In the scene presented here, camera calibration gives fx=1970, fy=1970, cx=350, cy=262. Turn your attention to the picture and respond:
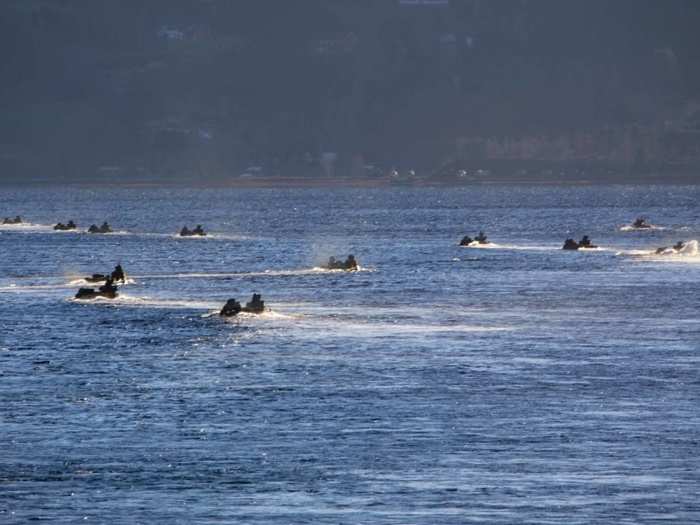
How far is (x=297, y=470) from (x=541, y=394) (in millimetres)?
15867

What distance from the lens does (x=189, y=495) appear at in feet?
159

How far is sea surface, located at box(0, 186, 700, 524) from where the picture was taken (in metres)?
47.8

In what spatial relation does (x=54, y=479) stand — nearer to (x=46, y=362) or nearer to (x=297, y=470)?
(x=297, y=470)

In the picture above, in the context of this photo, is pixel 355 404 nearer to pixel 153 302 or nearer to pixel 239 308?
pixel 239 308

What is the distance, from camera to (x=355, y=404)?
6356cm

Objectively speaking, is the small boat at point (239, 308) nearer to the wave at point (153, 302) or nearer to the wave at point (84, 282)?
the wave at point (153, 302)

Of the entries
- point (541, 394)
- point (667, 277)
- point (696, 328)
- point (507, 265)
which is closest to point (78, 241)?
point (507, 265)

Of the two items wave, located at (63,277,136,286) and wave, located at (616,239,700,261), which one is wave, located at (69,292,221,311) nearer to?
wave, located at (63,277,136,286)

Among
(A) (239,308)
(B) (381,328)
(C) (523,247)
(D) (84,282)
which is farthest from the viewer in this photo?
(C) (523,247)

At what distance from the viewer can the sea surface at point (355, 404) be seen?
4775cm

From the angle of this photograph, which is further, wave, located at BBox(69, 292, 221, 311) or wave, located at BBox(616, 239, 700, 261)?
wave, located at BBox(616, 239, 700, 261)

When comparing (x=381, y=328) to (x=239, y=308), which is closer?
(x=381, y=328)

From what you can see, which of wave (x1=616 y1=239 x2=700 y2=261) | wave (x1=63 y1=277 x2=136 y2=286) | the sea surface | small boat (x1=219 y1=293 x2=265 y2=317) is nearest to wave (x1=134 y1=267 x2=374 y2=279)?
wave (x1=63 y1=277 x2=136 y2=286)

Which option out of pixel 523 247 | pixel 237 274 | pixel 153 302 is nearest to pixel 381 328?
pixel 153 302
